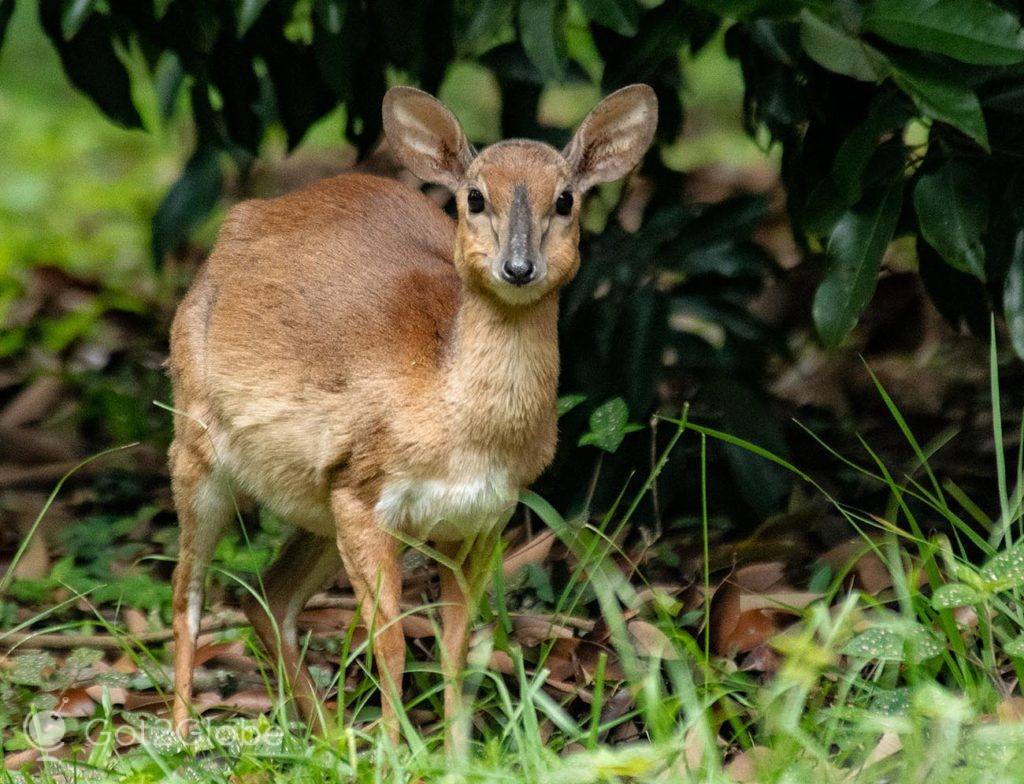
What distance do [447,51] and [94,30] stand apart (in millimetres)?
1128

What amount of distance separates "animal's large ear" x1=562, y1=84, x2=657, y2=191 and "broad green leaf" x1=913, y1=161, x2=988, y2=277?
2.48ft

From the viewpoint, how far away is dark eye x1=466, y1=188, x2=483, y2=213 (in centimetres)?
433

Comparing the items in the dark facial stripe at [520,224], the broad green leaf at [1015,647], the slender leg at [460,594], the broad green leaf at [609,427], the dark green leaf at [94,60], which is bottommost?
the slender leg at [460,594]

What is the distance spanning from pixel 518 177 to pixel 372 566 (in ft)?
3.59

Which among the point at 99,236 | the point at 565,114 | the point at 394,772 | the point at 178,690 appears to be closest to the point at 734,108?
the point at 565,114

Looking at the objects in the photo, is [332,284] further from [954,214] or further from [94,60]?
[954,214]

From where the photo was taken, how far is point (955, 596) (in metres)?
3.72

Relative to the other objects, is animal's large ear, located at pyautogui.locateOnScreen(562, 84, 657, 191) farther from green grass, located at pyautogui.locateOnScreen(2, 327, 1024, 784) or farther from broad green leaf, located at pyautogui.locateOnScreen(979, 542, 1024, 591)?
broad green leaf, located at pyautogui.locateOnScreen(979, 542, 1024, 591)

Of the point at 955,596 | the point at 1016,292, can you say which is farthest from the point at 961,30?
the point at 955,596

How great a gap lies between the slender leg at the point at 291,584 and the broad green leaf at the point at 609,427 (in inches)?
37.8

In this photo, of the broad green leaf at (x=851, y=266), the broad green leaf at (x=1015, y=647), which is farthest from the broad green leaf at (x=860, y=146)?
the broad green leaf at (x=1015, y=647)

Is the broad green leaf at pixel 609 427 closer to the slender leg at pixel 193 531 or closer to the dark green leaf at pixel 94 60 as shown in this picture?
the slender leg at pixel 193 531

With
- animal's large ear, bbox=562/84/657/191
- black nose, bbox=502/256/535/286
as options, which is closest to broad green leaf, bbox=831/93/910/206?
animal's large ear, bbox=562/84/657/191

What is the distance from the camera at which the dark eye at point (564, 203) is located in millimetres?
4355
